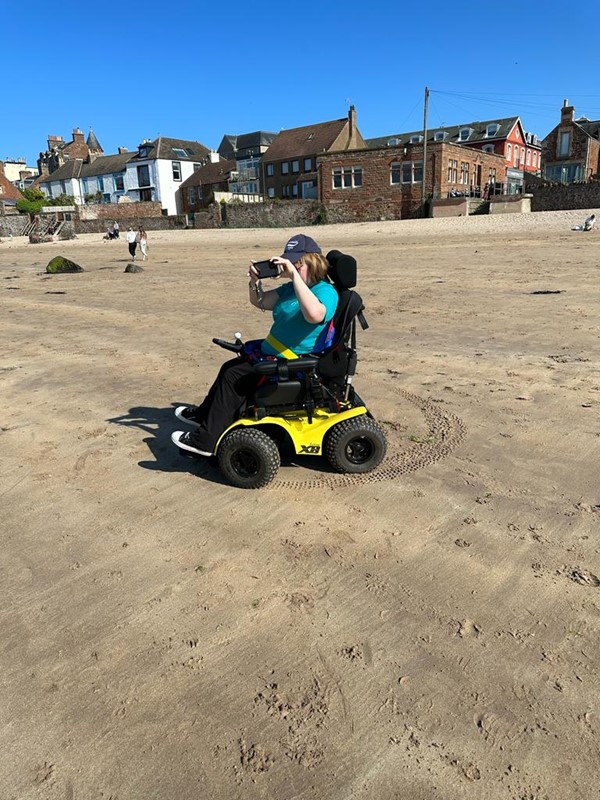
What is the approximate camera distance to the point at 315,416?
3.91 meters

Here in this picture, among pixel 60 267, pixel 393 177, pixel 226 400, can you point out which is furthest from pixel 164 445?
pixel 393 177

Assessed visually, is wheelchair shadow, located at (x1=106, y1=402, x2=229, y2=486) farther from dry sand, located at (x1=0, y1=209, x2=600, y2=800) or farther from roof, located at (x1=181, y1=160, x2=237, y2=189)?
roof, located at (x1=181, y1=160, x2=237, y2=189)

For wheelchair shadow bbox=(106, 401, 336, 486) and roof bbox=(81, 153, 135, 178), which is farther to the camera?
→ roof bbox=(81, 153, 135, 178)

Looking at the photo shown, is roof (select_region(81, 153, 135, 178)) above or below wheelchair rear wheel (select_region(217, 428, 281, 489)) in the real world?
above

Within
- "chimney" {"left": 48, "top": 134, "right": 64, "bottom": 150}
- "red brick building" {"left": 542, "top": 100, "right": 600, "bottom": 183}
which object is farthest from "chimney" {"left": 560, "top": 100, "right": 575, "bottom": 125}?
"chimney" {"left": 48, "top": 134, "right": 64, "bottom": 150}

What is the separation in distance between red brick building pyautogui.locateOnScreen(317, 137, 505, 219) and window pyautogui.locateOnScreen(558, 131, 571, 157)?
17.1m

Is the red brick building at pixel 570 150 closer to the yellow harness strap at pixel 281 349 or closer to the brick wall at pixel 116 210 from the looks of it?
the brick wall at pixel 116 210

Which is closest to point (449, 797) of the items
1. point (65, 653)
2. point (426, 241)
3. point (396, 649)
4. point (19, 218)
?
point (396, 649)

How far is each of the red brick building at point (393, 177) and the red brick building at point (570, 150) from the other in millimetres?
17068

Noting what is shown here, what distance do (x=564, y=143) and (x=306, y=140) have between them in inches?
1090

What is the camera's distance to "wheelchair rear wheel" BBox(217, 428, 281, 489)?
372cm

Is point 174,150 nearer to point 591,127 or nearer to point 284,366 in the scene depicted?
point 591,127

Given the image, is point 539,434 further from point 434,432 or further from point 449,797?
point 449,797

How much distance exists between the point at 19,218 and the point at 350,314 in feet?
215
